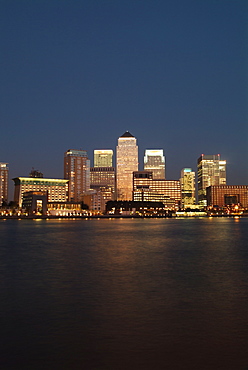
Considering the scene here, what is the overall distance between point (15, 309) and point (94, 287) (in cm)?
696

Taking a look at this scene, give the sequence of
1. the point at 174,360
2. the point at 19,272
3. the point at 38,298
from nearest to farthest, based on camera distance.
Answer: the point at 174,360 < the point at 38,298 < the point at 19,272

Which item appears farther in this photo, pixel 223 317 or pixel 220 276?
pixel 220 276

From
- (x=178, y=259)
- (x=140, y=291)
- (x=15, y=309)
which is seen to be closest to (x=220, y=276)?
(x=140, y=291)

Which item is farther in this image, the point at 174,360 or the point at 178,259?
the point at 178,259

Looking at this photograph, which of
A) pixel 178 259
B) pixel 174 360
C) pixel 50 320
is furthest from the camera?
pixel 178 259

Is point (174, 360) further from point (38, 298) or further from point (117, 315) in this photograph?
point (38, 298)

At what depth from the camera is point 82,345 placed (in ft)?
46.5

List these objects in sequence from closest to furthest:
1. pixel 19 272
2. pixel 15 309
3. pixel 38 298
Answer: pixel 15 309 → pixel 38 298 → pixel 19 272

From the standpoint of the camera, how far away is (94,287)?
25844 millimetres

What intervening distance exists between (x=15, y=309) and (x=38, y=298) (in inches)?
102

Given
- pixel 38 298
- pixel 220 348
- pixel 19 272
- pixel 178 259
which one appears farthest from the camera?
pixel 178 259

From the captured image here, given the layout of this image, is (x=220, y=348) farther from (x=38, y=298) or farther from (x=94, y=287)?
(x=94, y=287)

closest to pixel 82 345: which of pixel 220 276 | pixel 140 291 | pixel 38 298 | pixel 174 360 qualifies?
pixel 174 360

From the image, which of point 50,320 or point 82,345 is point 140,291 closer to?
point 50,320
